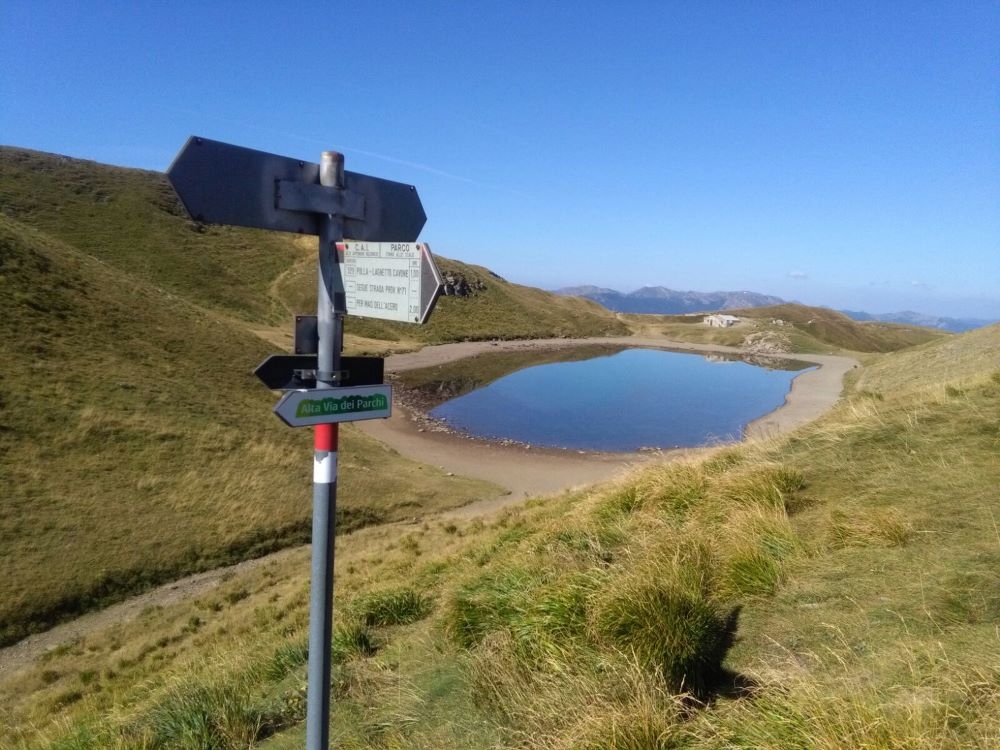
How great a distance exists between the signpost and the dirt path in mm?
6835

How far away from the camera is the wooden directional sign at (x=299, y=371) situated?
254cm

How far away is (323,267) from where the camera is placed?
2.67 m

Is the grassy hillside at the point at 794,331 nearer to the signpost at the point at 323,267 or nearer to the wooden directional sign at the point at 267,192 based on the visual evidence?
the wooden directional sign at the point at 267,192

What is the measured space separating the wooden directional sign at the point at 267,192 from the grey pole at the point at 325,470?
60 mm

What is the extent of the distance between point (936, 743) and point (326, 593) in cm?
230

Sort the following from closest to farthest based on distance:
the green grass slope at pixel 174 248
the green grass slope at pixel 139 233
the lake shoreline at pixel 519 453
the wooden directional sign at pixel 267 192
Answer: the wooden directional sign at pixel 267 192 < the lake shoreline at pixel 519 453 < the green grass slope at pixel 139 233 < the green grass slope at pixel 174 248

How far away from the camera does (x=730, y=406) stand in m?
42.5

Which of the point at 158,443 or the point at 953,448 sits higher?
the point at 953,448

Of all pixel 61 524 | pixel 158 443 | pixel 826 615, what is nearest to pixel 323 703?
pixel 826 615

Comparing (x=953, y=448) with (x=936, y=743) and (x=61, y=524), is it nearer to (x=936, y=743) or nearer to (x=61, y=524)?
(x=936, y=743)

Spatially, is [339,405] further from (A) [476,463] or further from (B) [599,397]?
(B) [599,397]

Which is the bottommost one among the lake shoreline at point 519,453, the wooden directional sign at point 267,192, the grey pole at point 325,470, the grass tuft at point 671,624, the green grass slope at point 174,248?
the lake shoreline at point 519,453

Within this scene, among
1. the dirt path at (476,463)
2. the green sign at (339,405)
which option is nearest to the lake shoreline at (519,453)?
the dirt path at (476,463)

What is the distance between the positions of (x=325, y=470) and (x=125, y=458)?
1721 centimetres
